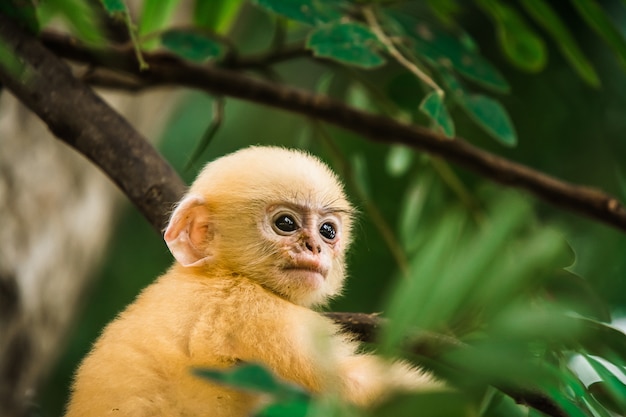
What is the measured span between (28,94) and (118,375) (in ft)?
2.43

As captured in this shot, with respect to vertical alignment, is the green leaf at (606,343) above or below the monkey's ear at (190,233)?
above

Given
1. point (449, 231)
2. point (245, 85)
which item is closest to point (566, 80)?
point (245, 85)

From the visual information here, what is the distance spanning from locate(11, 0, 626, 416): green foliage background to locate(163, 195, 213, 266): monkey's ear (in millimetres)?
161

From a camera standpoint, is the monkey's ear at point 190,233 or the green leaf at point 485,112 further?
the green leaf at point 485,112

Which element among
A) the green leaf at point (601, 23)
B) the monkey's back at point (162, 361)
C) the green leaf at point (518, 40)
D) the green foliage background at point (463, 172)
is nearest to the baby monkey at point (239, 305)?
the monkey's back at point (162, 361)

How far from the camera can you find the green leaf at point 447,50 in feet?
7.42

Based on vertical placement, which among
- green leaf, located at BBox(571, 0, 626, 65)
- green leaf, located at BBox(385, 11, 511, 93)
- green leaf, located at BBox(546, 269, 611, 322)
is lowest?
green leaf, located at BBox(546, 269, 611, 322)

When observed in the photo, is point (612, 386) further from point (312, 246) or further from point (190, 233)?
point (190, 233)

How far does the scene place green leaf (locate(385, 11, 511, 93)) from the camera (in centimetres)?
226

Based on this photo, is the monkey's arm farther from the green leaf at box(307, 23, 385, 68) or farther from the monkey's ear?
the green leaf at box(307, 23, 385, 68)

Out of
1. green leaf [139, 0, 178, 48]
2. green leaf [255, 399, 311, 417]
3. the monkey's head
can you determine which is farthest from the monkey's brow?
green leaf [255, 399, 311, 417]

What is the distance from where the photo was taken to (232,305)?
1.75 metres

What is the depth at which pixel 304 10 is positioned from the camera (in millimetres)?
2072

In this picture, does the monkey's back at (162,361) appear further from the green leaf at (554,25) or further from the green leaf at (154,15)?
the green leaf at (554,25)
